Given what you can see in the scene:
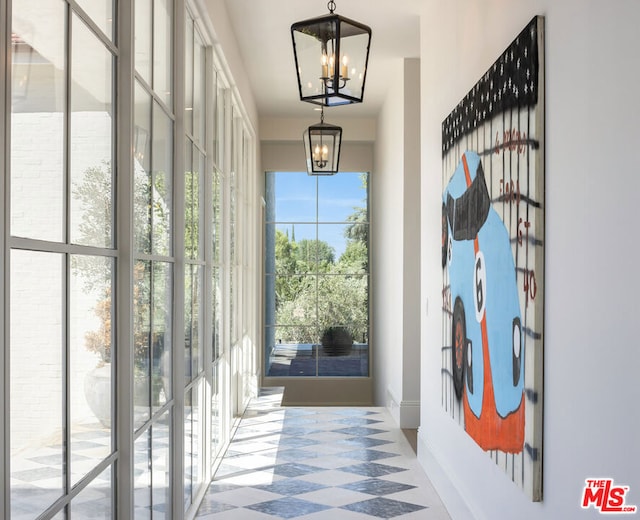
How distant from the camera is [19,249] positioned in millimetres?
1482

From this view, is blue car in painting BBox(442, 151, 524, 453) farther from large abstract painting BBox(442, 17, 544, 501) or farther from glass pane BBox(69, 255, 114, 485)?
glass pane BBox(69, 255, 114, 485)

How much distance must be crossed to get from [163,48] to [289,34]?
2.44 metres

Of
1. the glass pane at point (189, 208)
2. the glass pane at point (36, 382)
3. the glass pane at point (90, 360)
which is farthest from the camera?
the glass pane at point (189, 208)

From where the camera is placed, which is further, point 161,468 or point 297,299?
point 297,299

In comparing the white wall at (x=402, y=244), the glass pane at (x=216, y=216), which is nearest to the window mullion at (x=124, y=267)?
the glass pane at (x=216, y=216)

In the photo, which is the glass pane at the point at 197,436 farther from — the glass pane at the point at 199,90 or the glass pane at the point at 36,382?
the glass pane at the point at 36,382

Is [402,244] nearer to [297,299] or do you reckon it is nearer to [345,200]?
[345,200]

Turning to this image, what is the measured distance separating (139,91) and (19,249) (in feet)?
3.85

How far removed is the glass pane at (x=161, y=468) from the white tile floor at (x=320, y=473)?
0.65 m

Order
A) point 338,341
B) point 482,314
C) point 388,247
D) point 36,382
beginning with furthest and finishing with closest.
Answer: point 338,341 → point 388,247 → point 482,314 → point 36,382

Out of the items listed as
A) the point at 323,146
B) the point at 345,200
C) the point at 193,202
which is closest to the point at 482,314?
the point at 193,202

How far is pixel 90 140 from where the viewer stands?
1980 millimetres

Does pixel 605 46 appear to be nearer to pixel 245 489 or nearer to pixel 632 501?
pixel 632 501

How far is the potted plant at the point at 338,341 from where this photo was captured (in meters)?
8.71
